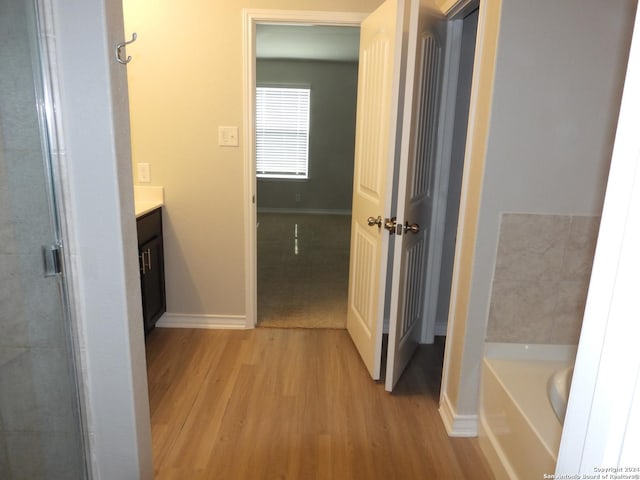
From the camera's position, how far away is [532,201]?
1.78m

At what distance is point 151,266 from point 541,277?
7.08ft

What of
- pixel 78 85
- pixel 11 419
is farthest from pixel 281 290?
pixel 78 85

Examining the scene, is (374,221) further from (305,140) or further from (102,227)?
(305,140)

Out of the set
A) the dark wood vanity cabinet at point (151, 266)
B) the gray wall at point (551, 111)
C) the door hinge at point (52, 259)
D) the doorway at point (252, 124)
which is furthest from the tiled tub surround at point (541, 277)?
the dark wood vanity cabinet at point (151, 266)

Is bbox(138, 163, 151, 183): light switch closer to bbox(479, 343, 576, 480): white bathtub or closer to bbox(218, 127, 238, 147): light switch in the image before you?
bbox(218, 127, 238, 147): light switch

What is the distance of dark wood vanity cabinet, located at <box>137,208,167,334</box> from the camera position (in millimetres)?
2500

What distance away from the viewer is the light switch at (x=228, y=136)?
2.72 metres

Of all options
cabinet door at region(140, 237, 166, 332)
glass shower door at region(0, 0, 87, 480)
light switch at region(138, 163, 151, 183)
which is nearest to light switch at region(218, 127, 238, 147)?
light switch at region(138, 163, 151, 183)

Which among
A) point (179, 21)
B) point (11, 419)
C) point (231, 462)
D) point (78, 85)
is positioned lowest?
point (231, 462)

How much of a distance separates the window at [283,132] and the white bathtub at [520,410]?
560 cm

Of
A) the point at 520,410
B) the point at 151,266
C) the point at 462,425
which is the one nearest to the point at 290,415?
the point at 462,425

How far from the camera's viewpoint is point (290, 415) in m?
2.10

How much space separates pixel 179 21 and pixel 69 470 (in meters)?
2.38

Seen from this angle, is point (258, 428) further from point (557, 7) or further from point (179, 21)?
point (179, 21)
